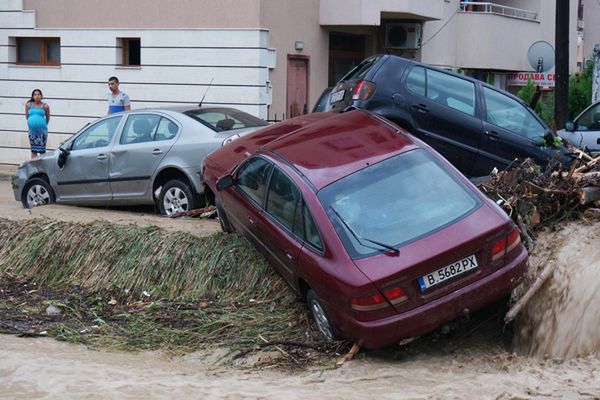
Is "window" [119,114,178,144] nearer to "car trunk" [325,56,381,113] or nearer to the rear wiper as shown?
"car trunk" [325,56,381,113]

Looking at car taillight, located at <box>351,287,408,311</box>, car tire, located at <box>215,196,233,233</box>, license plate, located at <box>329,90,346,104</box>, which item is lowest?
car taillight, located at <box>351,287,408,311</box>

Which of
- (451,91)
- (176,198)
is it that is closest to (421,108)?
(451,91)

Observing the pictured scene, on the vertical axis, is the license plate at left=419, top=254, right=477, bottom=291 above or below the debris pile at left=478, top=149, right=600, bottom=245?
below

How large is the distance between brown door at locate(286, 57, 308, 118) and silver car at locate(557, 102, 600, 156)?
23.3ft

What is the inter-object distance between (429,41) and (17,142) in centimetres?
1103

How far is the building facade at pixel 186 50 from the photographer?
20297 millimetres

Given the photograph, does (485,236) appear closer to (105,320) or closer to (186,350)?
(186,350)

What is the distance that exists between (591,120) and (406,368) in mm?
10107

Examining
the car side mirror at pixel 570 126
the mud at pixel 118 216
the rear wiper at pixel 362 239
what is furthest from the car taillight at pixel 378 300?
the car side mirror at pixel 570 126

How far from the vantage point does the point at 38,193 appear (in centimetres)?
1389

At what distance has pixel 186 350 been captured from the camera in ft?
27.1

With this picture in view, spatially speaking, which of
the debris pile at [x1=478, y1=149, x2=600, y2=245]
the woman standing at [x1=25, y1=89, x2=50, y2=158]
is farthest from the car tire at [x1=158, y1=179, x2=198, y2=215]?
the woman standing at [x1=25, y1=89, x2=50, y2=158]

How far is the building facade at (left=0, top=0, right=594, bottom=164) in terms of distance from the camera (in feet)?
66.6

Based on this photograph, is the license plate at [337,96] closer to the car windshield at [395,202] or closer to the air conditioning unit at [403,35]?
the car windshield at [395,202]
